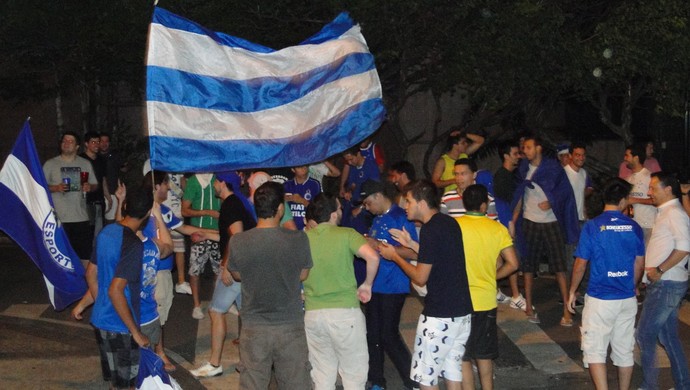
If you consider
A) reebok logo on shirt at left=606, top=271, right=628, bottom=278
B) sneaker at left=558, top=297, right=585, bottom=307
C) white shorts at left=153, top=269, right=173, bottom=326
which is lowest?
sneaker at left=558, top=297, right=585, bottom=307

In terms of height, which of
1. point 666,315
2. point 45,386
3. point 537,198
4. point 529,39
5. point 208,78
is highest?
point 529,39

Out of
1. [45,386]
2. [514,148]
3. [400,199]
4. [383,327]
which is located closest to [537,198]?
[514,148]

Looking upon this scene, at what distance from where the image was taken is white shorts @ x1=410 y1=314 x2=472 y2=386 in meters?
7.07

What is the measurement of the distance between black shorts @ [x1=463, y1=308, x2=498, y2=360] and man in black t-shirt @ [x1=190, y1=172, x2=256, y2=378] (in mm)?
2060

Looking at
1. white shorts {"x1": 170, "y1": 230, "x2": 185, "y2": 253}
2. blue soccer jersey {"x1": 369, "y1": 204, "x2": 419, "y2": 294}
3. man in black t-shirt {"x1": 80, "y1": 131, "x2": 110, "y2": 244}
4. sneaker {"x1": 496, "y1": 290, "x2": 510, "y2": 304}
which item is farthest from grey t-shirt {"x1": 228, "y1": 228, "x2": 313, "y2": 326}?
man in black t-shirt {"x1": 80, "y1": 131, "x2": 110, "y2": 244}

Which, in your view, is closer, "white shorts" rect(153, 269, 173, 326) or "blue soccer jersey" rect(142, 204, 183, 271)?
"blue soccer jersey" rect(142, 204, 183, 271)

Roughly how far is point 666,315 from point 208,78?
4079mm

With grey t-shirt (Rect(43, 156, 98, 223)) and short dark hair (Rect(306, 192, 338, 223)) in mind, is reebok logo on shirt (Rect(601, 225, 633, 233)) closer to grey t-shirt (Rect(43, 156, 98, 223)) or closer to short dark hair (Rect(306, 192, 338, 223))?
short dark hair (Rect(306, 192, 338, 223))

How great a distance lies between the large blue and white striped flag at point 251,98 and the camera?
7.23m

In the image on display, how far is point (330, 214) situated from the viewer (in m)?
7.16

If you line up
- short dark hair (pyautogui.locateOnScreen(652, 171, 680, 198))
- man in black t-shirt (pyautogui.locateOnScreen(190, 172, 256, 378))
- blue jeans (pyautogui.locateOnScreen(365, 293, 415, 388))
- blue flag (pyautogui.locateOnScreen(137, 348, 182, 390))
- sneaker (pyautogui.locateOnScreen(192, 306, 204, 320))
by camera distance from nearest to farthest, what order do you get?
blue flag (pyautogui.locateOnScreen(137, 348, 182, 390)) → short dark hair (pyautogui.locateOnScreen(652, 171, 680, 198)) → blue jeans (pyautogui.locateOnScreen(365, 293, 415, 388)) → man in black t-shirt (pyautogui.locateOnScreen(190, 172, 256, 378)) → sneaker (pyautogui.locateOnScreen(192, 306, 204, 320))

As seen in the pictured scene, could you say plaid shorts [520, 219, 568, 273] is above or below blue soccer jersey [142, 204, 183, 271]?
below

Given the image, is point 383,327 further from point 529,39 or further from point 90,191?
point 529,39

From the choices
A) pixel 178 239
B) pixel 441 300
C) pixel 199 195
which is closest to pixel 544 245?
pixel 199 195
